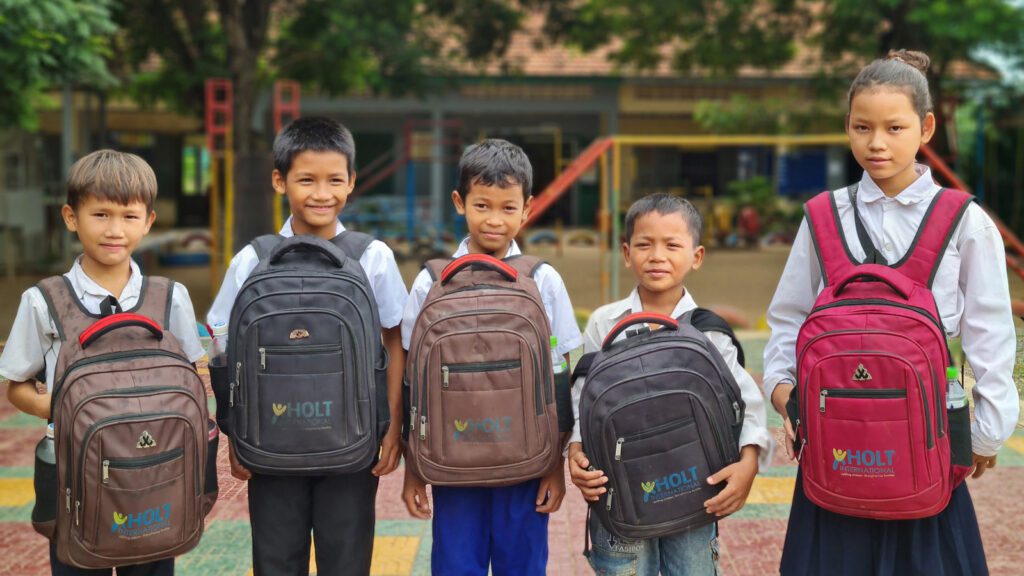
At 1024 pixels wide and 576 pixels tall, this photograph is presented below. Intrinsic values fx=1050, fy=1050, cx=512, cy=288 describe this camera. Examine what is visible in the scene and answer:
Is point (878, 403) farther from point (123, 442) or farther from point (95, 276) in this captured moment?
point (95, 276)

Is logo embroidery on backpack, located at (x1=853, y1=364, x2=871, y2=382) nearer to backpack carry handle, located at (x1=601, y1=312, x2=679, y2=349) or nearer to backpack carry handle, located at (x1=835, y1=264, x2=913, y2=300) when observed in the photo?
backpack carry handle, located at (x1=835, y1=264, x2=913, y2=300)

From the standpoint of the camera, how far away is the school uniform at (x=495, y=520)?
8.71 ft

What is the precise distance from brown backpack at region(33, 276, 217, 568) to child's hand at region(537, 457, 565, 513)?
0.82 meters

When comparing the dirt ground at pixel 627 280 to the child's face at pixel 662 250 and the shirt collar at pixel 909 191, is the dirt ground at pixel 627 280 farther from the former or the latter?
the child's face at pixel 662 250

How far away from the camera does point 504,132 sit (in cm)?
2162

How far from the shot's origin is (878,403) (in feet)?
7.13

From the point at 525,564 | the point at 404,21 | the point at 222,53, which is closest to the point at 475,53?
the point at 404,21

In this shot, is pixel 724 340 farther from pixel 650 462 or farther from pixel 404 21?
pixel 404 21

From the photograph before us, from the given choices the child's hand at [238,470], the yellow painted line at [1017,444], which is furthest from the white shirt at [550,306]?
the yellow painted line at [1017,444]

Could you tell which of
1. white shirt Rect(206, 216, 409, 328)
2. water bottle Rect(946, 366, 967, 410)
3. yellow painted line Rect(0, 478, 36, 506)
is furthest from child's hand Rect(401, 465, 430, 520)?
yellow painted line Rect(0, 478, 36, 506)

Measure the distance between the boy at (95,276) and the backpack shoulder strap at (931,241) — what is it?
1735mm

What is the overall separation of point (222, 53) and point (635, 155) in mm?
11913

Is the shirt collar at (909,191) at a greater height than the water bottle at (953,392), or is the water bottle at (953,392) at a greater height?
the shirt collar at (909,191)

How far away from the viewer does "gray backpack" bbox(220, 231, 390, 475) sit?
8.06 ft
